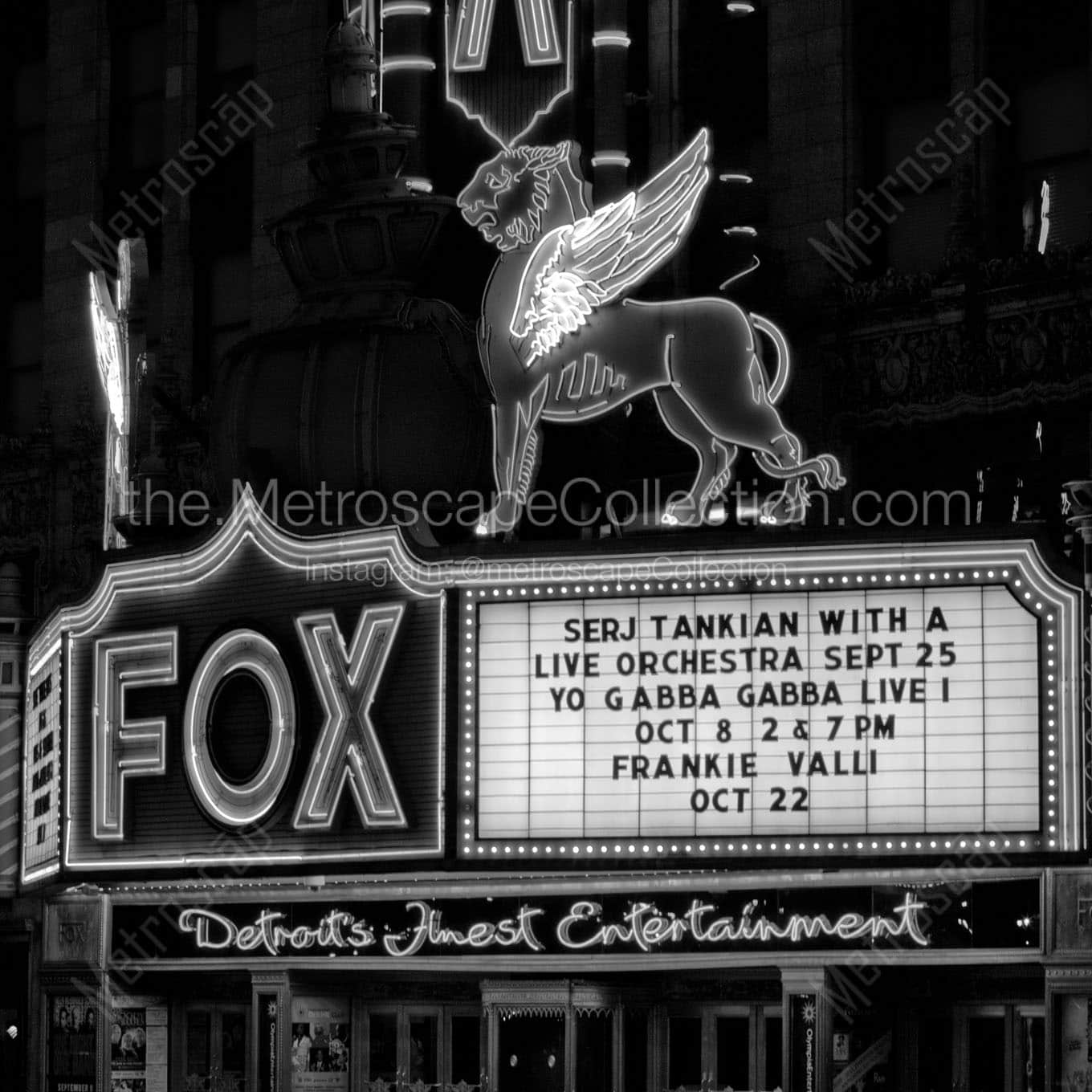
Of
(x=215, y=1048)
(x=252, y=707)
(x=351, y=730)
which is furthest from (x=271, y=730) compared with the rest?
(x=215, y=1048)

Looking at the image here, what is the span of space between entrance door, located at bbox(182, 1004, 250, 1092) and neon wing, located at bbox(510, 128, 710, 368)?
902 cm

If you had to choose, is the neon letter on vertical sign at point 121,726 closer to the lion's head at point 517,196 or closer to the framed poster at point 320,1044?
the framed poster at point 320,1044

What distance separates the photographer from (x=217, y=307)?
3058 cm

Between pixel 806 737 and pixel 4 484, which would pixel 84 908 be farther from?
pixel 806 737

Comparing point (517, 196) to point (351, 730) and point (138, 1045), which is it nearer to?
point (351, 730)

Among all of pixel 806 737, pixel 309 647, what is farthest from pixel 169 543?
pixel 806 737

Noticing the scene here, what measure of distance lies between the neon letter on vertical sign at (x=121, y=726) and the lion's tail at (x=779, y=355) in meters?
5.68

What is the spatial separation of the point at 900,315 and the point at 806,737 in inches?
196

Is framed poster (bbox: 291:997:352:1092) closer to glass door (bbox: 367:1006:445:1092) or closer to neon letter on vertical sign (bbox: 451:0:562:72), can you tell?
glass door (bbox: 367:1006:445:1092)

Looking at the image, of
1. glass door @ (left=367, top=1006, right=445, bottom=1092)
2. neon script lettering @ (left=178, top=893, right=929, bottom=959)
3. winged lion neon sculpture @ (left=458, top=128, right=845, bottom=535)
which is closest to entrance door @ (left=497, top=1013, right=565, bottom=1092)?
neon script lettering @ (left=178, top=893, right=929, bottom=959)

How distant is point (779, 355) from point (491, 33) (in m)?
5.58

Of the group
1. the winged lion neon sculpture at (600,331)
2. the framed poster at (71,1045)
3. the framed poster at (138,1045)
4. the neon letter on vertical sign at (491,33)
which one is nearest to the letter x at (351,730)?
the winged lion neon sculpture at (600,331)

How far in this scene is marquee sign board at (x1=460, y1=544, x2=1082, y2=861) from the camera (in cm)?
2061

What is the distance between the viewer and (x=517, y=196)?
76.8 feet
